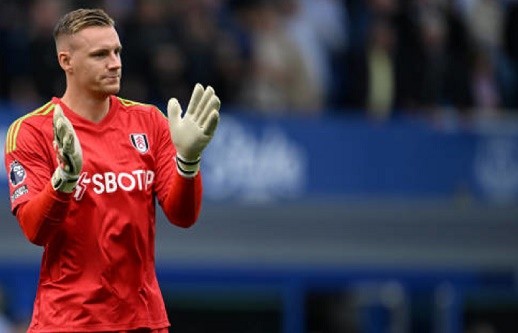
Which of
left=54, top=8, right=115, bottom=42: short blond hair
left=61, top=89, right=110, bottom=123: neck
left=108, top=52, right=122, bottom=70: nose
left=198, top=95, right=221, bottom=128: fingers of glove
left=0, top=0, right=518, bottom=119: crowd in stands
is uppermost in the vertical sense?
left=0, top=0, right=518, bottom=119: crowd in stands

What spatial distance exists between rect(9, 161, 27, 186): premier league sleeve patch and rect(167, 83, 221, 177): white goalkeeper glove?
2.24ft

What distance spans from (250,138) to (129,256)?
8786mm

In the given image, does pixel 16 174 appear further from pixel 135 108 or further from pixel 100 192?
pixel 135 108

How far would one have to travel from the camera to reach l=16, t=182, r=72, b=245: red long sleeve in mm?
6816

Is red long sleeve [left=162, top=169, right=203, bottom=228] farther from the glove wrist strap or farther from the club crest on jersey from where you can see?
the club crest on jersey

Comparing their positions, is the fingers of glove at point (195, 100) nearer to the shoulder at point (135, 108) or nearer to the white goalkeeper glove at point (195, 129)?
the white goalkeeper glove at point (195, 129)

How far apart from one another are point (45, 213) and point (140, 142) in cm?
68

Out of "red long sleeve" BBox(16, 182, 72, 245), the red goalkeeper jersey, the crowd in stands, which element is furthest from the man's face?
the crowd in stands

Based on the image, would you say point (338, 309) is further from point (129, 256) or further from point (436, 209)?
point (129, 256)

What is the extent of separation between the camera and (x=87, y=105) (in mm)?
7301

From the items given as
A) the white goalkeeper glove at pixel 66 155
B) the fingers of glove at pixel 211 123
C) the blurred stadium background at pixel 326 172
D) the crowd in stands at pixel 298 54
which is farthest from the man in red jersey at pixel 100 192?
the blurred stadium background at pixel 326 172

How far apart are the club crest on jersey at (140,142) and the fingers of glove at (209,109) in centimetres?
38

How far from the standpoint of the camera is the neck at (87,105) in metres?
7.30

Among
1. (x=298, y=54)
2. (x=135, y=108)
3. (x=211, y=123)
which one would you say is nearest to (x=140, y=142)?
(x=135, y=108)
